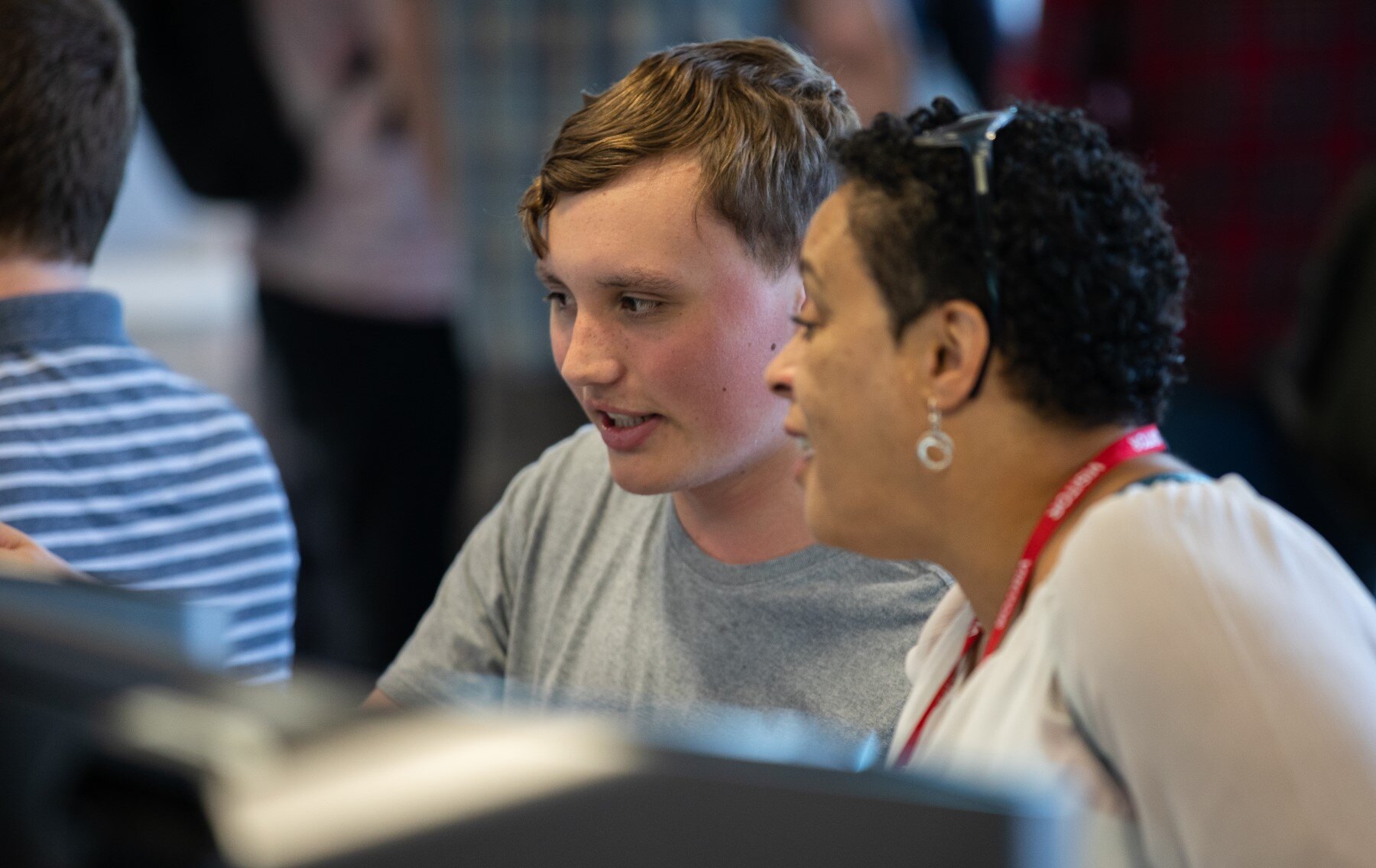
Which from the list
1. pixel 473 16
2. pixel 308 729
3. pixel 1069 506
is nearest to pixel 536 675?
pixel 1069 506

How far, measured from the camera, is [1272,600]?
79cm

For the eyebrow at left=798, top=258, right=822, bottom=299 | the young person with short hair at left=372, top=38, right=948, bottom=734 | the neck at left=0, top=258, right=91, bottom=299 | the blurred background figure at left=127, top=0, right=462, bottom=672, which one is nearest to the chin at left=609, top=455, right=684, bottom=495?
the young person with short hair at left=372, top=38, right=948, bottom=734

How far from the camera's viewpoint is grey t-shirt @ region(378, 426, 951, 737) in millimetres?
1168

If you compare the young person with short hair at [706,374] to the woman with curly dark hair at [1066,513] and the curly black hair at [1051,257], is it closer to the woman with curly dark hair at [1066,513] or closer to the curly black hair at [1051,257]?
the woman with curly dark hair at [1066,513]

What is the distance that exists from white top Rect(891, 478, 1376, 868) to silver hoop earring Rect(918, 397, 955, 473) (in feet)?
0.35

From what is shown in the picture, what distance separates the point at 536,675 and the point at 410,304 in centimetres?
144

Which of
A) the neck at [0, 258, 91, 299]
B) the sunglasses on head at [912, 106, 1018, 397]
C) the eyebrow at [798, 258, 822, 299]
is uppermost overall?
the sunglasses on head at [912, 106, 1018, 397]

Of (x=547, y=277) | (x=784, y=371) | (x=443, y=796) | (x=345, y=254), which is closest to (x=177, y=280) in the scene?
(x=345, y=254)

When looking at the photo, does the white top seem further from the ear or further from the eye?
the eye

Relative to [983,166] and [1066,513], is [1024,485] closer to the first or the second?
[1066,513]

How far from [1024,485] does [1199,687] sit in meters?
0.19

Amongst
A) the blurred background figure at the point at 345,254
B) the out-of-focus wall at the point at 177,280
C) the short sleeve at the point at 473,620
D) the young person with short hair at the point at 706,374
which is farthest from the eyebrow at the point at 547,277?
the out-of-focus wall at the point at 177,280

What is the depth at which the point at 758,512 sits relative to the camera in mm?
1248

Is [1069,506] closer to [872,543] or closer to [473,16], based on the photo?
[872,543]
